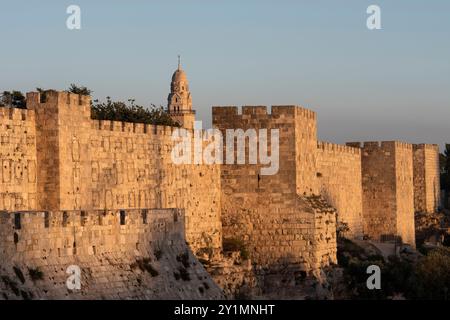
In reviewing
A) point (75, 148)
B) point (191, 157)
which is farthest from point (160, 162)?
point (75, 148)

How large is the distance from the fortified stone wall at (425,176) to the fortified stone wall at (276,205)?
2468 cm

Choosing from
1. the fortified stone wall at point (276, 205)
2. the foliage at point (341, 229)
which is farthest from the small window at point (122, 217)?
the foliage at point (341, 229)

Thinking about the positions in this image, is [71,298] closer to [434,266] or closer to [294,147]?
[294,147]

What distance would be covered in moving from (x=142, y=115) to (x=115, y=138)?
65.6 feet

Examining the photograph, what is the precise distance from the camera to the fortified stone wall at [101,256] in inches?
931

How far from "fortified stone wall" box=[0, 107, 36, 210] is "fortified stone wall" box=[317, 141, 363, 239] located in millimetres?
16644

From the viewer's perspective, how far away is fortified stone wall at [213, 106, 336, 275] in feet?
120

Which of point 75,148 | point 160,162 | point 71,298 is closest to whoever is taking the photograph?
point 71,298

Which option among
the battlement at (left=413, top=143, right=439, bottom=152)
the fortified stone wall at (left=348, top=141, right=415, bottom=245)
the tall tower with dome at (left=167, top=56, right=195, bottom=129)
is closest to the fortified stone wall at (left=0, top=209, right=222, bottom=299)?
the fortified stone wall at (left=348, top=141, right=415, bottom=245)

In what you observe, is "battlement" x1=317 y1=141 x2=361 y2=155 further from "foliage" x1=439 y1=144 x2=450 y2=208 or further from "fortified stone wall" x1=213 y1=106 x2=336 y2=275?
"foliage" x1=439 y1=144 x2=450 y2=208

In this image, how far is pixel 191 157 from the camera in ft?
122

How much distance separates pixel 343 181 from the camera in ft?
164

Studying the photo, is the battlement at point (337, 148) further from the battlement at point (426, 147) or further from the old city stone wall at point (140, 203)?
the battlement at point (426, 147)

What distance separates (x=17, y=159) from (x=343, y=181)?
70.0 feet
